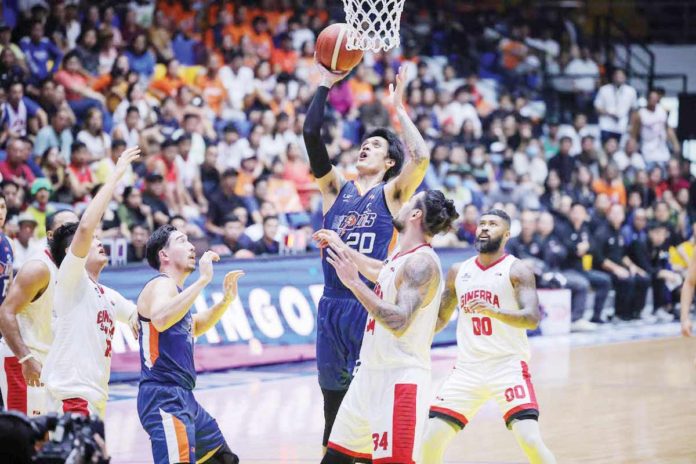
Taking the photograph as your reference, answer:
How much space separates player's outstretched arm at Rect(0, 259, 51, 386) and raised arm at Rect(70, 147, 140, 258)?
76 cm

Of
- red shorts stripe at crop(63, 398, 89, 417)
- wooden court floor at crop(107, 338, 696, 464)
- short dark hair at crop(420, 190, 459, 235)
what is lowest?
wooden court floor at crop(107, 338, 696, 464)

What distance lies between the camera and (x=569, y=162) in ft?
66.2

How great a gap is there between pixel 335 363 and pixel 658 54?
19.5m

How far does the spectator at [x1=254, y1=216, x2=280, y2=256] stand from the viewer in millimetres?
14453

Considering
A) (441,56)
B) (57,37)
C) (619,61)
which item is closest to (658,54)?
(619,61)

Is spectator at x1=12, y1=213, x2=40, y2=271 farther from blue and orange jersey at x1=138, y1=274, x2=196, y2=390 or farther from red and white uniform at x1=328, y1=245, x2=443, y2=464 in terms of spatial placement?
red and white uniform at x1=328, y1=245, x2=443, y2=464

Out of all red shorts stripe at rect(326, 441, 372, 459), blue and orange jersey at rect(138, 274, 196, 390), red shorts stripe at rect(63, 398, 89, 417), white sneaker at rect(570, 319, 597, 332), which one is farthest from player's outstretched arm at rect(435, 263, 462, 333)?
white sneaker at rect(570, 319, 597, 332)

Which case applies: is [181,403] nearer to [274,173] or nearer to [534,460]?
[534,460]

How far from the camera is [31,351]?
7496 millimetres

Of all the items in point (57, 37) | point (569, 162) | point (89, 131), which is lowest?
point (569, 162)

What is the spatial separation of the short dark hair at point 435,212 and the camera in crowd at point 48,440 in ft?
7.49

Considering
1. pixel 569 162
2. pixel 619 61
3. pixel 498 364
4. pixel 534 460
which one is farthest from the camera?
pixel 619 61

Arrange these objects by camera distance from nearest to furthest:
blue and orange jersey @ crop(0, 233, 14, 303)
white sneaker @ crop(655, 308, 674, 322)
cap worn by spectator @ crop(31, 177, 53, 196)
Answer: blue and orange jersey @ crop(0, 233, 14, 303)
cap worn by spectator @ crop(31, 177, 53, 196)
white sneaker @ crop(655, 308, 674, 322)

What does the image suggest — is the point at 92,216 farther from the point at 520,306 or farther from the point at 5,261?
the point at 520,306
